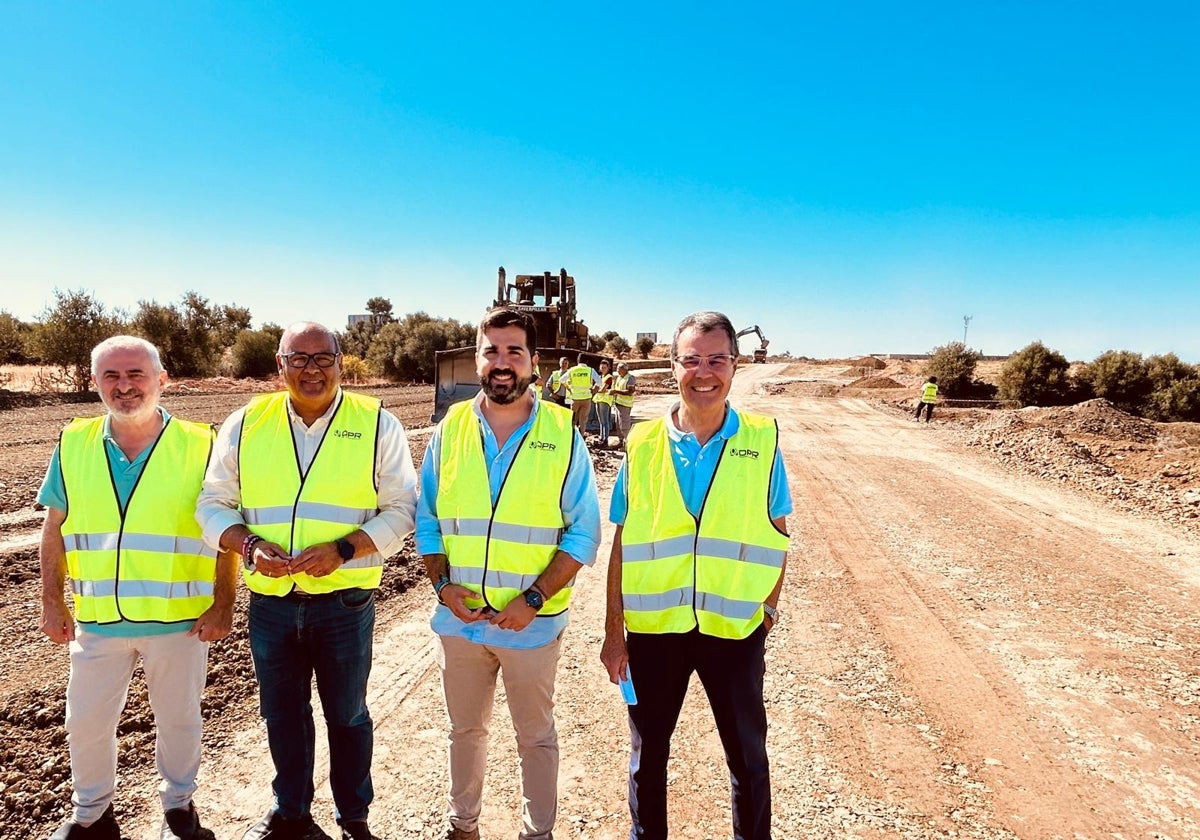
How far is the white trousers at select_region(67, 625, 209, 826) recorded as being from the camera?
236cm

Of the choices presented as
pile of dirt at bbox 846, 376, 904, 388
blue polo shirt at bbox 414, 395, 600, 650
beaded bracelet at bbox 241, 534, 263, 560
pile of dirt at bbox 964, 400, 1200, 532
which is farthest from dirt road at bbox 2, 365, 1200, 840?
pile of dirt at bbox 846, 376, 904, 388

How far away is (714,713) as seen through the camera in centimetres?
225

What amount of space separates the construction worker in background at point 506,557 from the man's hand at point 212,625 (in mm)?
905

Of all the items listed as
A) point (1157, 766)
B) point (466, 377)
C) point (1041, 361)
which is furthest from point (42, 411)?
point (1041, 361)

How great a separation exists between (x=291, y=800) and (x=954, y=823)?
2907mm

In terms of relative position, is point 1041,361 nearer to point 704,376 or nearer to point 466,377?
point 466,377

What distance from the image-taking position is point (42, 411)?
15.7 meters

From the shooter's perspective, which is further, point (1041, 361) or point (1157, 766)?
point (1041, 361)

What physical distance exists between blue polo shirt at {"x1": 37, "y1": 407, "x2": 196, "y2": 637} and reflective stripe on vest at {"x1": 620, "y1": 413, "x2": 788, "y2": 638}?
6.07 ft

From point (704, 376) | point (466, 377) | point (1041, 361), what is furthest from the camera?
point (1041, 361)

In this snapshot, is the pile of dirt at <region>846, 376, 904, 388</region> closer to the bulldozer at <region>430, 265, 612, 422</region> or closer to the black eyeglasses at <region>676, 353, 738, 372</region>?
the bulldozer at <region>430, 265, 612, 422</region>

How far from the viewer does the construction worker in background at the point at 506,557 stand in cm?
227

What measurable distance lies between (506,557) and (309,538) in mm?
788

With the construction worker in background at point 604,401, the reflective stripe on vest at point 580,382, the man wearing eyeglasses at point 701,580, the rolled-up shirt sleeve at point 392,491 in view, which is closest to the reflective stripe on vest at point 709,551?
the man wearing eyeglasses at point 701,580
